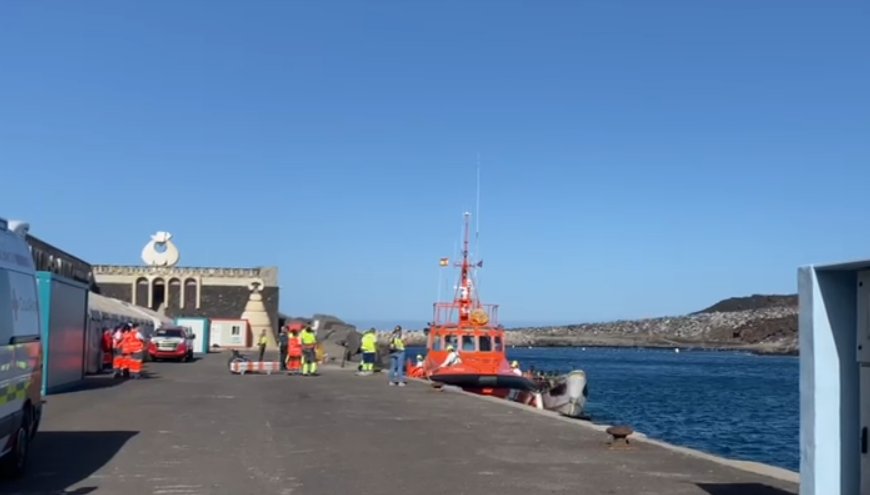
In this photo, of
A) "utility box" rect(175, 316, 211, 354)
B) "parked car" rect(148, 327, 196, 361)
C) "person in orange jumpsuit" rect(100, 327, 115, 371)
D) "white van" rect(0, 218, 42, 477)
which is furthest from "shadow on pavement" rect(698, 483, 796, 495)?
"utility box" rect(175, 316, 211, 354)

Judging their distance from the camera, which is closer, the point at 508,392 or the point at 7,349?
the point at 7,349

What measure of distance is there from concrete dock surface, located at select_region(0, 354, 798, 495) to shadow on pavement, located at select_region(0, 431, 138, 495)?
20mm

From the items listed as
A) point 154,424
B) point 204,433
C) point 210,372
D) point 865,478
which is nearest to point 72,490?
point 204,433

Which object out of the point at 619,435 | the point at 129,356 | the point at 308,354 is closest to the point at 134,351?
the point at 129,356

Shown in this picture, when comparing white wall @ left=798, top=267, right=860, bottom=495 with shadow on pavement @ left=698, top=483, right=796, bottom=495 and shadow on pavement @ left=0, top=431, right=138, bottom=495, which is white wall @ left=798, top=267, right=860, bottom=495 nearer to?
shadow on pavement @ left=698, top=483, right=796, bottom=495

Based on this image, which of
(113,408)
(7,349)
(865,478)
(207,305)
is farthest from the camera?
(207,305)

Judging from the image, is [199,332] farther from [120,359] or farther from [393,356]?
[393,356]

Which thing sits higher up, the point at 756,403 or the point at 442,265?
the point at 442,265

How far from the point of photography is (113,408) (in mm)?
20078

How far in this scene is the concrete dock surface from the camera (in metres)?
11.2

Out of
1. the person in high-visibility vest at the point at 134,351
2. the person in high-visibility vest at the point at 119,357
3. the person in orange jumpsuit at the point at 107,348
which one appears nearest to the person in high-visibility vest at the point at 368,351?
the person in high-visibility vest at the point at 134,351

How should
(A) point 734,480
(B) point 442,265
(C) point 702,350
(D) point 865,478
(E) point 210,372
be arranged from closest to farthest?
(D) point 865,478 < (A) point 734,480 < (E) point 210,372 < (B) point 442,265 < (C) point 702,350

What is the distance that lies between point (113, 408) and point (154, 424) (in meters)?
3.36

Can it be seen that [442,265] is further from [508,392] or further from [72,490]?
[72,490]
